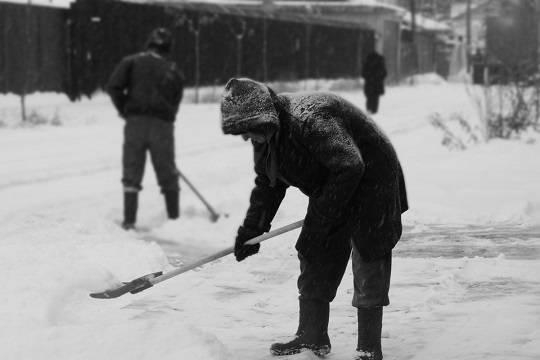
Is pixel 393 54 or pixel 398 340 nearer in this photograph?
pixel 398 340

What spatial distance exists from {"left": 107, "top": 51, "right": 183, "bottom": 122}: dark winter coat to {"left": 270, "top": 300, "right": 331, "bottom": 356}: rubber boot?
14.9 ft

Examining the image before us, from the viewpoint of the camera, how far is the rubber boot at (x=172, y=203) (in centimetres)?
926

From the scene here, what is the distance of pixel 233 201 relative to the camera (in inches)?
393

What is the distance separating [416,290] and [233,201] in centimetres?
409

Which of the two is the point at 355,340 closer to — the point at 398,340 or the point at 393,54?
the point at 398,340

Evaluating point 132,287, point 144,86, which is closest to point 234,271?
point 132,287

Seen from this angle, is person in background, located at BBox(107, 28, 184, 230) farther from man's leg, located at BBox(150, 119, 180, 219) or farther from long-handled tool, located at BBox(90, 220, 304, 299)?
long-handled tool, located at BBox(90, 220, 304, 299)

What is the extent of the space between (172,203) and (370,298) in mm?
4958

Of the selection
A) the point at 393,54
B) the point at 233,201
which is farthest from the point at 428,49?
the point at 233,201

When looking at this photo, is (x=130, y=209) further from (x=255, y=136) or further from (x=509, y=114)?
A: (x=509, y=114)

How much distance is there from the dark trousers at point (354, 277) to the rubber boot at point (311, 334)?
53 mm

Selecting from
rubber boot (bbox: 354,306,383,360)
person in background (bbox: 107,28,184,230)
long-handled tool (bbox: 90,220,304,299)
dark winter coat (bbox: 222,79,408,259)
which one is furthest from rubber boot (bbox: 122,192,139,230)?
rubber boot (bbox: 354,306,383,360)

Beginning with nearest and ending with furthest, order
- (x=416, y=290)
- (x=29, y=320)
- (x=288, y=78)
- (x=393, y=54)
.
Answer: (x=29, y=320)
(x=416, y=290)
(x=288, y=78)
(x=393, y=54)

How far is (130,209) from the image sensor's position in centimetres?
908
